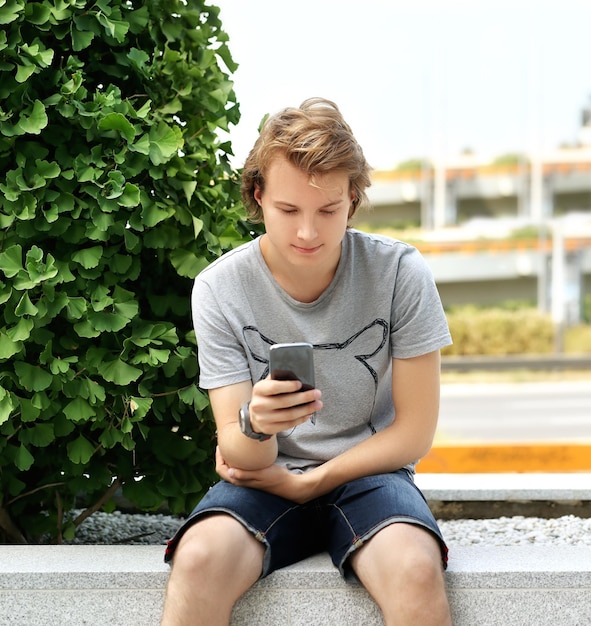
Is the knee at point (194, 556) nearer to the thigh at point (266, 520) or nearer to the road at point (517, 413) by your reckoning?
the thigh at point (266, 520)

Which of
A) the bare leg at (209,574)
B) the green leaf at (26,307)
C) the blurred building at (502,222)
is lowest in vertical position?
the blurred building at (502,222)

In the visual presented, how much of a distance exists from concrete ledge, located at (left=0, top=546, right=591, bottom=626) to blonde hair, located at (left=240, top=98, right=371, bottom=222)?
900 millimetres

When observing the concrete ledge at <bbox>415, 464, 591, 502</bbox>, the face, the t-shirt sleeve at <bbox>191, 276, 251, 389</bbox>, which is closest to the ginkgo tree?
the t-shirt sleeve at <bbox>191, 276, 251, 389</bbox>

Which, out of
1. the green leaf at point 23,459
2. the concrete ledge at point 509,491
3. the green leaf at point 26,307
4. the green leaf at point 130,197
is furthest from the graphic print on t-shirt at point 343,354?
the concrete ledge at point 509,491

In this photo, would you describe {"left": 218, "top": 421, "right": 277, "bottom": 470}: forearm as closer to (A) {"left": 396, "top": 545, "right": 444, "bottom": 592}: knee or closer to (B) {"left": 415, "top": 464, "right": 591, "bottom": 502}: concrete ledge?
(A) {"left": 396, "top": 545, "right": 444, "bottom": 592}: knee

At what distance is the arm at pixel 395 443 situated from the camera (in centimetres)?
202

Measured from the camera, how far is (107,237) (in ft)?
7.31

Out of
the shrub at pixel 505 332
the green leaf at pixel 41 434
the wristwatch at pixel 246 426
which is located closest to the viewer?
the wristwatch at pixel 246 426

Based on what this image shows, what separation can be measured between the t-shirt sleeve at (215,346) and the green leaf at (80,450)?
0.44 metres

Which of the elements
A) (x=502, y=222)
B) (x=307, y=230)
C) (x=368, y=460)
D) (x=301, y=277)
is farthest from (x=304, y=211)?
(x=502, y=222)

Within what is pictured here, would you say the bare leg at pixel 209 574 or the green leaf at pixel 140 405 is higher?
the green leaf at pixel 140 405

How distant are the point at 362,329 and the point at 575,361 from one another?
16.1m

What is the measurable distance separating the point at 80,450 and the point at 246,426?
648mm

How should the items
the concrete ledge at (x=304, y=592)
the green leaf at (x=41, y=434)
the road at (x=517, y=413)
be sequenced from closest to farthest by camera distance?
the concrete ledge at (x=304, y=592), the green leaf at (x=41, y=434), the road at (x=517, y=413)
